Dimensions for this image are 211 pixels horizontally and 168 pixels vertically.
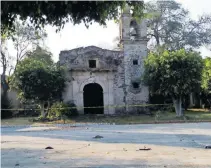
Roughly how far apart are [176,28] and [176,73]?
63.8 ft

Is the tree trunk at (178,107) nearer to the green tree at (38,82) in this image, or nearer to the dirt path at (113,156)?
the green tree at (38,82)

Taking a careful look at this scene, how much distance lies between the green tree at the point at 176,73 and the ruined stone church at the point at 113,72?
4.47m

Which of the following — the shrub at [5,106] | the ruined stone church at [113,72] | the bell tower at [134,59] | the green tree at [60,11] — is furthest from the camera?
the shrub at [5,106]

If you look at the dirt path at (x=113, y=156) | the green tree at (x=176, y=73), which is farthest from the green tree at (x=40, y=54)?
the dirt path at (x=113, y=156)

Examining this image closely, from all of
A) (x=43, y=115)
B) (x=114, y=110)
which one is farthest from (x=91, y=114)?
(x=43, y=115)

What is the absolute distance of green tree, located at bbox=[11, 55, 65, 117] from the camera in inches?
974

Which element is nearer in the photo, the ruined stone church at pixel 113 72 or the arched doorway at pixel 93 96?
the ruined stone church at pixel 113 72

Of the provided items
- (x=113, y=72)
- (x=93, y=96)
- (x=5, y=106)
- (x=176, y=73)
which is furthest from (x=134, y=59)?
(x=5, y=106)

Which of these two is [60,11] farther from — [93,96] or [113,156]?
[93,96]

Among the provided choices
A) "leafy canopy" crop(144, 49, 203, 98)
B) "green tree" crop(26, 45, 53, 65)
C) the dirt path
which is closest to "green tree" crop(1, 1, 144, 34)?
the dirt path

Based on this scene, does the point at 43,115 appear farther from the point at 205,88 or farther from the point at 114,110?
the point at 205,88

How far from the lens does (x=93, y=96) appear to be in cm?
2936

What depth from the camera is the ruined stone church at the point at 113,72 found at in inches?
1086

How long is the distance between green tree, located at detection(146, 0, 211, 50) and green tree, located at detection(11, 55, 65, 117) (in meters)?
18.7
